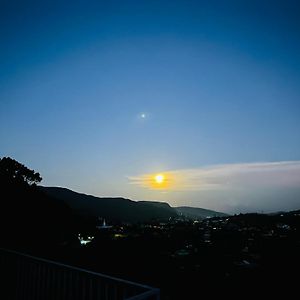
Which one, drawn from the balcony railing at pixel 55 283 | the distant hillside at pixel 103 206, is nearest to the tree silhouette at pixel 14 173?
the balcony railing at pixel 55 283

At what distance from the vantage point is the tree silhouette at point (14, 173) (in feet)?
45.0

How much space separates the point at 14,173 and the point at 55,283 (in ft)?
47.2

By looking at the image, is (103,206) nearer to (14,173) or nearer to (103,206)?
(103,206)

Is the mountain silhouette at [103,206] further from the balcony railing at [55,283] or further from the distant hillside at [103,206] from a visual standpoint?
the balcony railing at [55,283]

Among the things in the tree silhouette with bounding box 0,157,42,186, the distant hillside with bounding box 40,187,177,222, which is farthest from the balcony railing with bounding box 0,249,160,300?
the distant hillside with bounding box 40,187,177,222

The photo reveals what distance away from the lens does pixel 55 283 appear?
350 centimetres

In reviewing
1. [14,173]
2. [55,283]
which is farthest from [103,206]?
[55,283]

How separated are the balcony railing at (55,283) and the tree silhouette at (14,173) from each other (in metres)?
10.1

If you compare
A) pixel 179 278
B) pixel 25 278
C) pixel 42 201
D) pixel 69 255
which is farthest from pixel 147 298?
pixel 42 201

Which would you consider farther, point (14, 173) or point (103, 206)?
point (103, 206)

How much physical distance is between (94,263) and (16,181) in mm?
9963

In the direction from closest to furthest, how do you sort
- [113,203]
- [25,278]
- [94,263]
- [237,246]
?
[25,278], [94,263], [237,246], [113,203]

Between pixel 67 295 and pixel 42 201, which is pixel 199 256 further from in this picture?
pixel 67 295

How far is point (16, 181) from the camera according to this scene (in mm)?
14188
